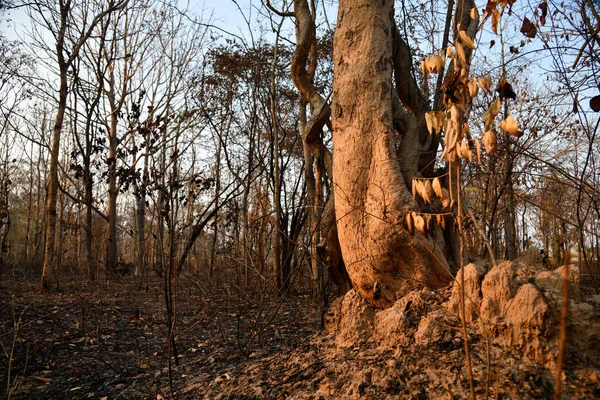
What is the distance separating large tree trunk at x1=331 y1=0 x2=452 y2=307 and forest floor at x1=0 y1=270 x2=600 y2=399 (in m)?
0.37

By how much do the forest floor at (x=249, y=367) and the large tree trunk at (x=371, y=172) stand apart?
14.7 inches

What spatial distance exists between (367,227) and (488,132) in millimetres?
1691

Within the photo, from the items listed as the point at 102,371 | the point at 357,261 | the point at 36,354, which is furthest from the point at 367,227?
the point at 36,354

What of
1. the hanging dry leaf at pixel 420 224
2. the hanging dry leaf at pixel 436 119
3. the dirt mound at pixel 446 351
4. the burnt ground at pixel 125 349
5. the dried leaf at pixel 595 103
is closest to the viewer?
the hanging dry leaf at pixel 436 119

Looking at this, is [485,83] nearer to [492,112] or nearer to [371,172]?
[492,112]

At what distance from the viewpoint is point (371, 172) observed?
3041 mm

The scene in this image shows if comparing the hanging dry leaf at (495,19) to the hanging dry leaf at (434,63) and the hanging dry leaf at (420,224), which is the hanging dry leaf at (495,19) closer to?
the hanging dry leaf at (434,63)

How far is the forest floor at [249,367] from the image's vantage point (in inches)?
75.6

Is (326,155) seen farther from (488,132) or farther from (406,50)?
(488,132)

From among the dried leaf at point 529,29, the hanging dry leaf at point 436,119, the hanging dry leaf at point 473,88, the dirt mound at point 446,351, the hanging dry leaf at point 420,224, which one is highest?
the dried leaf at point 529,29

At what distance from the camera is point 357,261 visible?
3.00 metres

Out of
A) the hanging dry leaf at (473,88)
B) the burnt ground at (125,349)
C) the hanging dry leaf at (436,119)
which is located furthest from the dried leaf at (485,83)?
the burnt ground at (125,349)

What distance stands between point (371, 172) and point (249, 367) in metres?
1.64

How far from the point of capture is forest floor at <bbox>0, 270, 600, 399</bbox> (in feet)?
6.30
